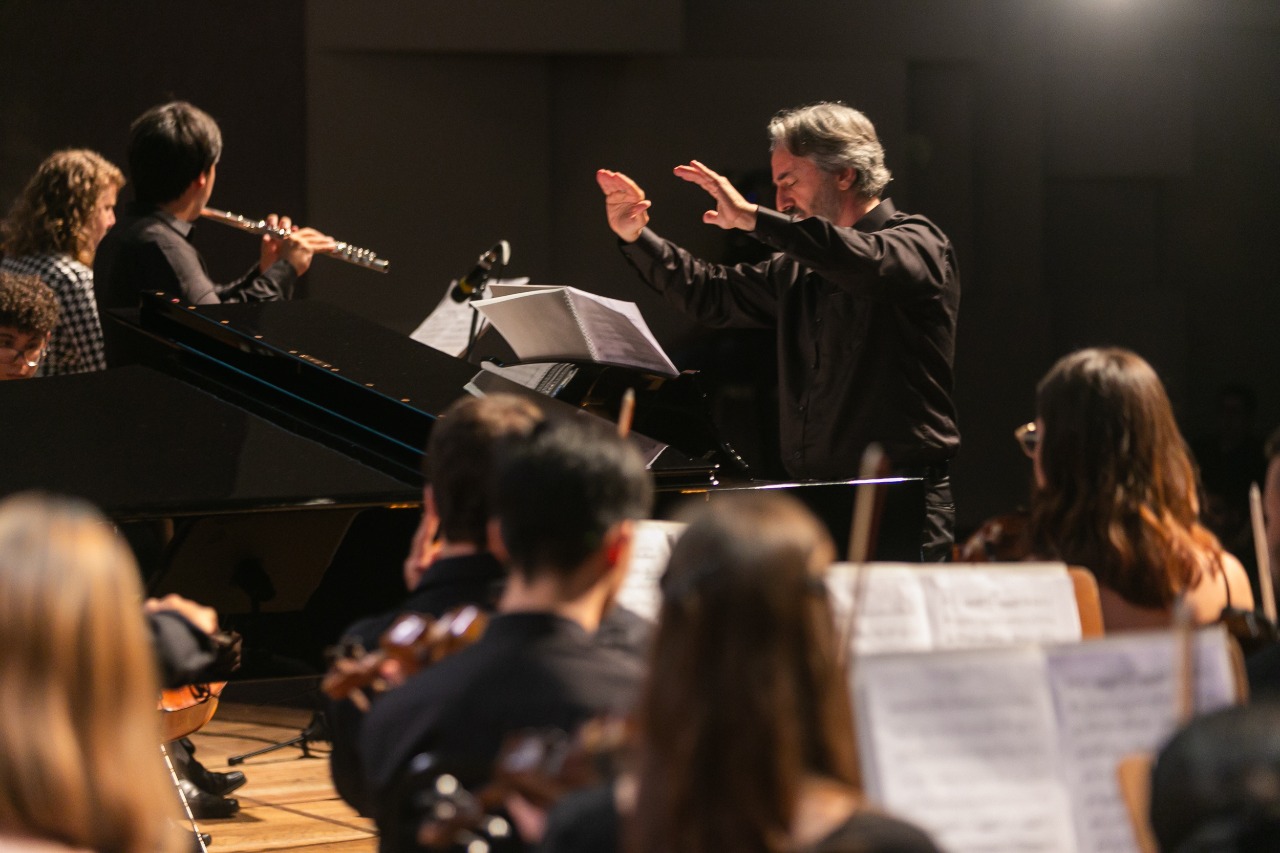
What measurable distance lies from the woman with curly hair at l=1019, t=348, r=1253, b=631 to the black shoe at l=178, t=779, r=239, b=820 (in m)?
2.48

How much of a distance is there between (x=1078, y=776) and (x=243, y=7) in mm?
4996

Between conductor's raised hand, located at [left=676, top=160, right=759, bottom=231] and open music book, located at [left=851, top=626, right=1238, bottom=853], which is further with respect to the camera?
conductor's raised hand, located at [left=676, top=160, right=759, bottom=231]

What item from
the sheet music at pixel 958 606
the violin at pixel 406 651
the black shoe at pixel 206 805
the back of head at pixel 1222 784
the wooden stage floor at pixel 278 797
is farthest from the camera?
the black shoe at pixel 206 805

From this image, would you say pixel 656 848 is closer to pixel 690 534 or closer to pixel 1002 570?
pixel 690 534

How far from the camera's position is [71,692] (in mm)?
1181

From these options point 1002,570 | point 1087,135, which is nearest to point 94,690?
point 1002,570

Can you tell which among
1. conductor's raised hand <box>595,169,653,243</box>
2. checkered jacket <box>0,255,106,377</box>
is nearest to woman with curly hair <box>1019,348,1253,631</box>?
conductor's raised hand <box>595,169,653,243</box>

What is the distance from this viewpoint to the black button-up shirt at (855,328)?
10.2 ft

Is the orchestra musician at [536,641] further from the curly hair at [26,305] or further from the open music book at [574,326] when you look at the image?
the curly hair at [26,305]

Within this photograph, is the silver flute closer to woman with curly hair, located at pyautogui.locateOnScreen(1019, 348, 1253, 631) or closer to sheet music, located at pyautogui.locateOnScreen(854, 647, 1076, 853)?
woman with curly hair, located at pyautogui.locateOnScreen(1019, 348, 1253, 631)

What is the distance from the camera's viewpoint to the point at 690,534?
117 cm

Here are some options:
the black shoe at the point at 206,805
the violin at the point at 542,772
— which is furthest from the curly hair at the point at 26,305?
the violin at the point at 542,772

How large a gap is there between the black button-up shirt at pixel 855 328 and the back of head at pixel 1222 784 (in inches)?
76.7

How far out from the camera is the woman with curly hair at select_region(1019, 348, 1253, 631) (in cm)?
205
